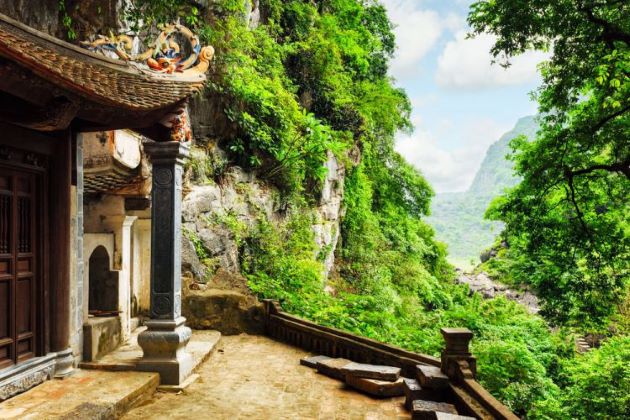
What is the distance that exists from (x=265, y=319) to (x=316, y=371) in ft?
9.68

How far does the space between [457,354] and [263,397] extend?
264 centimetres

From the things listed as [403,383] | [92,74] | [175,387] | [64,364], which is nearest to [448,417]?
[403,383]

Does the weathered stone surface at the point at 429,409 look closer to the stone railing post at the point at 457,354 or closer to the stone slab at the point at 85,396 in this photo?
the stone railing post at the point at 457,354

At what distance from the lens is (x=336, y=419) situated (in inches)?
221

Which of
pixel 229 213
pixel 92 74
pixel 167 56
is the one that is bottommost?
pixel 229 213

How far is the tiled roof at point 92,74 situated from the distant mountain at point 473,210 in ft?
327

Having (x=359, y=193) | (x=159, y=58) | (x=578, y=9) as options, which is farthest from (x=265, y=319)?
(x=359, y=193)

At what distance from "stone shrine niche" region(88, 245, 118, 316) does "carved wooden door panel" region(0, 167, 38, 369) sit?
2445 mm

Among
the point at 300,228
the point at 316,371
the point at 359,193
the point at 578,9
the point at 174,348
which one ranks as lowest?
the point at 316,371

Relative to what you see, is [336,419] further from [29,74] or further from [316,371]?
[29,74]

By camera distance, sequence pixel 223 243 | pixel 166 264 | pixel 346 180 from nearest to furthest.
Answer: pixel 166 264 → pixel 223 243 → pixel 346 180

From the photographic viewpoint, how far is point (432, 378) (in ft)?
18.8

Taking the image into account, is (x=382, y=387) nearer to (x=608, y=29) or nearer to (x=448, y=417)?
(x=448, y=417)

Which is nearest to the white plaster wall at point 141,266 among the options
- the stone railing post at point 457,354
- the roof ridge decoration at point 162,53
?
the roof ridge decoration at point 162,53
